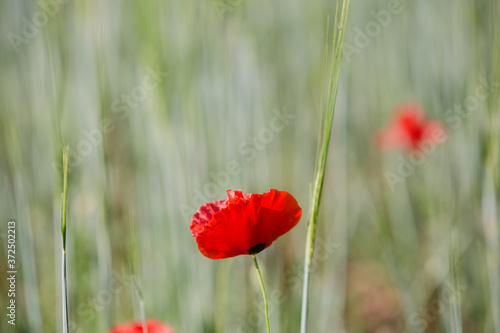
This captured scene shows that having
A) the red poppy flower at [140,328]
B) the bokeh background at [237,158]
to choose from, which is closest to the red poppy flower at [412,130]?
the bokeh background at [237,158]

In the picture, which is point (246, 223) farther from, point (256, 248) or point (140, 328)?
point (140, 328)

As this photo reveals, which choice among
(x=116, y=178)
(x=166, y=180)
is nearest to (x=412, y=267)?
(x=166, y=180)

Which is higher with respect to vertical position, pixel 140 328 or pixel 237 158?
pixel 237 158

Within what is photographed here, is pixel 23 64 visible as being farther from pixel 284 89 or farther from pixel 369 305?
pixel 369 305

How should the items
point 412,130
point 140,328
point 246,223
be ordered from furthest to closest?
point 412,130
point 140,328
point 246,223

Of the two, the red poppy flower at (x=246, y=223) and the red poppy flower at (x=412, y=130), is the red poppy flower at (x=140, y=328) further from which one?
the red poppy flower at (x=412, y=130)

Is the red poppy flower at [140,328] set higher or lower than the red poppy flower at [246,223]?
lower

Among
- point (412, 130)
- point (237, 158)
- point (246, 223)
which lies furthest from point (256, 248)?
point (412, 130)

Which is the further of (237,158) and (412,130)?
(412,130)
